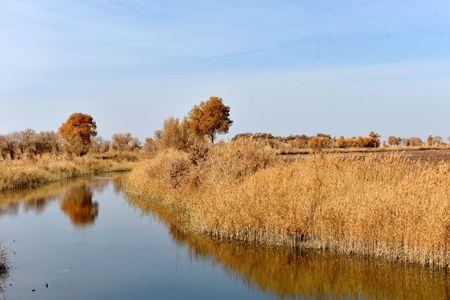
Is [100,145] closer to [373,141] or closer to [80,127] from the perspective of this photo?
[80,127]

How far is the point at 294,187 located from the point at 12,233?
9.81 meters

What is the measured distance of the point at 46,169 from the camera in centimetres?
3891

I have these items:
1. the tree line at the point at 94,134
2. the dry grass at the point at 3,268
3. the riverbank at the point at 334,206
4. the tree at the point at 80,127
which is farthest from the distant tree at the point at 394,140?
the dry grass at the point at 3,268

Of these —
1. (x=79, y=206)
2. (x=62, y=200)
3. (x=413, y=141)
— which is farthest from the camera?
(x=413, y=141)

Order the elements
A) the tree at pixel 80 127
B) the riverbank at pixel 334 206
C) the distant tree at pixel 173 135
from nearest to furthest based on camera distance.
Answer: the riverbank at pixel 334 206 < the distant tree at pixel 173 135 < the tree at pixel 80 127

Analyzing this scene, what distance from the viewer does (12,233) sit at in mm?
17203

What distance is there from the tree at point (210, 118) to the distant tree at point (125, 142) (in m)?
28.9

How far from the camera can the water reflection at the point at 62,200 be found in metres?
21.8

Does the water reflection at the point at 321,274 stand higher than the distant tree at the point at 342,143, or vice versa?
the distant tree at the point at 342,143

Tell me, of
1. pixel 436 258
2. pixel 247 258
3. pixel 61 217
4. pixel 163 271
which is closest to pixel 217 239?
pixel 247 258

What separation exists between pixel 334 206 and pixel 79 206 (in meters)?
15.2

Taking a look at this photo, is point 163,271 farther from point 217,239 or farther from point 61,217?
point 61,217

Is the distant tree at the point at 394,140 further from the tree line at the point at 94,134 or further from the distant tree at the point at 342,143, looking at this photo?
the tree line at the point at 94,134

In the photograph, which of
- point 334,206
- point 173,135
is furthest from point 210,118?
point 334,206
